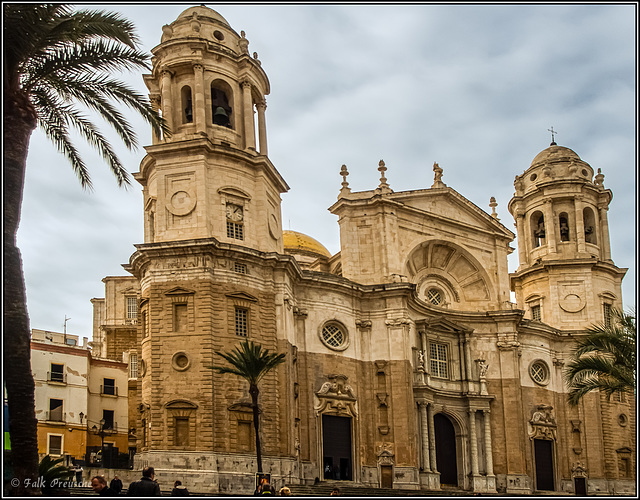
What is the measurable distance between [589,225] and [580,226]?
2.13 metres

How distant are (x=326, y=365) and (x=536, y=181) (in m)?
25.6

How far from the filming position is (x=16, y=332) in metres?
19.0

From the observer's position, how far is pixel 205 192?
40219 millimetres

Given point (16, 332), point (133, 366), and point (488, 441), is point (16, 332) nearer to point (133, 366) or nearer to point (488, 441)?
point (133, 366)

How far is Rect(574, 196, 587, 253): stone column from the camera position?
2349 inches

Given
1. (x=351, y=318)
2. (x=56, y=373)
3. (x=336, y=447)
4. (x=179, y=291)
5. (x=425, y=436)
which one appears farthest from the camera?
(x=425, y=436)

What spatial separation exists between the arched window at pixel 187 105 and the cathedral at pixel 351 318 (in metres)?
0.17

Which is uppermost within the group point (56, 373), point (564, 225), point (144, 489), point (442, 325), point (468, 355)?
point (564, 225)

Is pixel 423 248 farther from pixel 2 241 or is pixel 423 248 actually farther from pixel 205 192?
pixel 2 241

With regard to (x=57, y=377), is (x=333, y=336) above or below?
above

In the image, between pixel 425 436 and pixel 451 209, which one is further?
pixel 451 209

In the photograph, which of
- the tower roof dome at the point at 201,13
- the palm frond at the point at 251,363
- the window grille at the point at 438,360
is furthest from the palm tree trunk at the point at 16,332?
the window grille at the point at 438,360

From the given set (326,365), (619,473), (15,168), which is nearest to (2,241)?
(15,168)

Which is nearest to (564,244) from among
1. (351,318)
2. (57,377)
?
(351,318)
